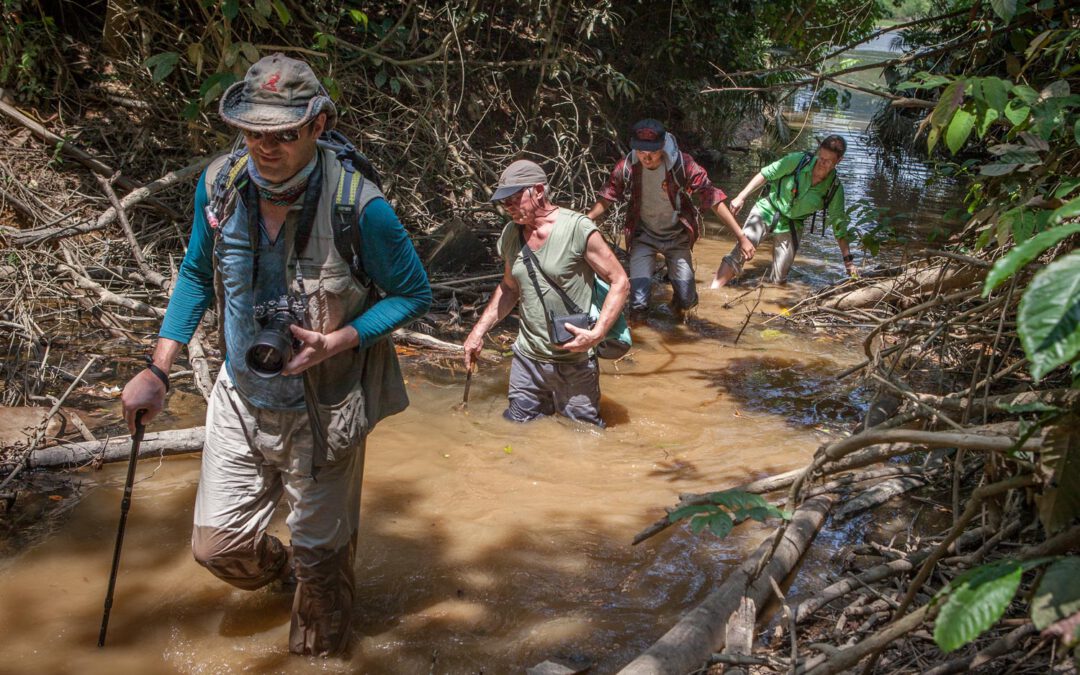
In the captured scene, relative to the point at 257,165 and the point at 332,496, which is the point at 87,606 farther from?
the point at 257,165

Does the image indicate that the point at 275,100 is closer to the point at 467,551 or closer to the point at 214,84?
the point at 467,551

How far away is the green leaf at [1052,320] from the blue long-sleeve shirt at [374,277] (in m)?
2.04

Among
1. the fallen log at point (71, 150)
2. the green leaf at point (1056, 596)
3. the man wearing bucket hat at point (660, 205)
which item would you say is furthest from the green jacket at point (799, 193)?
the green leaf at point (1056, 596)

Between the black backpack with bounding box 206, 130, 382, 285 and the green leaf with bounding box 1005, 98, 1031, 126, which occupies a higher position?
the green leaf with bounding box 1005, 98, 1031, 126

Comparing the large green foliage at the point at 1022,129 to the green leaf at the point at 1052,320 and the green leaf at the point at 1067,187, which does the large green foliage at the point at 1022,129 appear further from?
the green leaf at the point at 1052,320

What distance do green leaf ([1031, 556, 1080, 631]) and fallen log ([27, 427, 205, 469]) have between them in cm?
420

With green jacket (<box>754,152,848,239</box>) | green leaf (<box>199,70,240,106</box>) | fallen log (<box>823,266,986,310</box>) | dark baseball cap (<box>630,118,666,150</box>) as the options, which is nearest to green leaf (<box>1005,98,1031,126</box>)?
fallen log (<box>823,266,986,310</box>)

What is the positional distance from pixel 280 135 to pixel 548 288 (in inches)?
112

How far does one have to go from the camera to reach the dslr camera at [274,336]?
9.43ft

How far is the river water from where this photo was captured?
362 cm

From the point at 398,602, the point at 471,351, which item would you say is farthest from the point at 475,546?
the point at 471,351

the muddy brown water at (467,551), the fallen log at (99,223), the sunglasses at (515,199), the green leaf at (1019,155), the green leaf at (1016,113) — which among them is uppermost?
the green leaf at (1016,113)

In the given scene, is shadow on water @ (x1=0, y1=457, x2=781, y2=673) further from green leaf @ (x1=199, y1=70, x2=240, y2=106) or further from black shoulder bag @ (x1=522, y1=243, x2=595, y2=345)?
green leaf @ (x1=199, y1=70, x2=240, y2=106)

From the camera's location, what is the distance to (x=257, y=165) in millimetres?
2922
